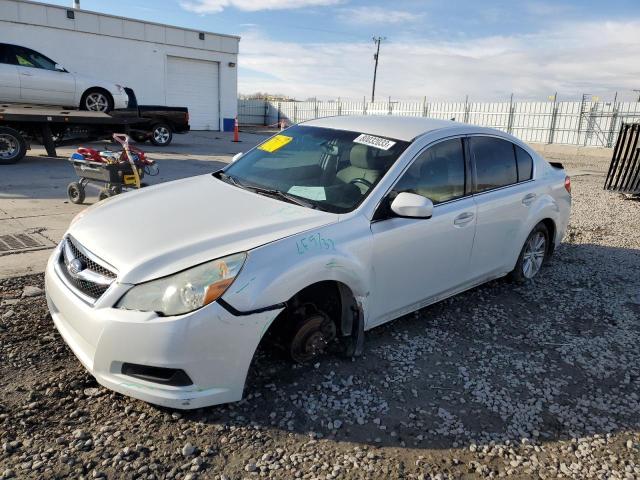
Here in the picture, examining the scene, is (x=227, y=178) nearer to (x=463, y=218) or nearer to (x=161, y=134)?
(x=463, y=218)

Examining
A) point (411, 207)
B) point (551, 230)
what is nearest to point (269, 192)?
point (411, 207)

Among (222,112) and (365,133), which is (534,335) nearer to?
(365,133)

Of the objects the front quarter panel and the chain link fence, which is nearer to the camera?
the front quarter panel

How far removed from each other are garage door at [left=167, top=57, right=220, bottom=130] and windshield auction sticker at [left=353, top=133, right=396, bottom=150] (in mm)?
23948

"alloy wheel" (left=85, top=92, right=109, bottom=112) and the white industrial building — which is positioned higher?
the white industrial building

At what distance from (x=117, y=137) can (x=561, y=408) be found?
709 cm

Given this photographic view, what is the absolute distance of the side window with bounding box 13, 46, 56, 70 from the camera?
13234 mm

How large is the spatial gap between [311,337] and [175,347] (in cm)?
92

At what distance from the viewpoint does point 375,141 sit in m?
3.72

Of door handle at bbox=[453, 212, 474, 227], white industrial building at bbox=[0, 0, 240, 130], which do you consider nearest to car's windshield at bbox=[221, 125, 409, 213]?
door handle at bbox=[453, 212, 474, 227]

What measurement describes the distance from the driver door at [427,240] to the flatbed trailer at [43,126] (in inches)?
385

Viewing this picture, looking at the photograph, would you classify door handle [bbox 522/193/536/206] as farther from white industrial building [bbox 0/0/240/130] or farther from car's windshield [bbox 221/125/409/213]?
white industrial building [bbox 0/0/240/130]

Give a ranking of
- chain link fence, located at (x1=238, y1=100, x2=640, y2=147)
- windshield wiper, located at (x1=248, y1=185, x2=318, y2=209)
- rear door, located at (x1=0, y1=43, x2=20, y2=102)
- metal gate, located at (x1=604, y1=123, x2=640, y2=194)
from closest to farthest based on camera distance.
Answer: windshield wiper, located at (x1=248, y1=185, x2=318, y2=209) → metal gate, located at (x1=604, y1=123, x2=640, y2=194) → rear door, located at (x1=0, y1=43, x2=20, y2=102) → chain link fence, located at (x1=238, y1=100, x2=640, y2=147)

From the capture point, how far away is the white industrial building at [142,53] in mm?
21172
